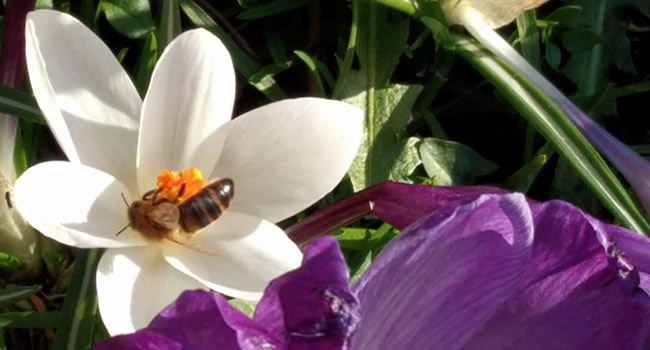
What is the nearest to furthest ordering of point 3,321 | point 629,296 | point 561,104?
point 629,296
point 3,321
point 561,104

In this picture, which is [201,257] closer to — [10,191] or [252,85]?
[10,191]

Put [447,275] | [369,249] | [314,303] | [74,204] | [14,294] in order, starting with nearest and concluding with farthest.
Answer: [314,303]
[447,275]
[74,204]
[14,294]
[369,249]

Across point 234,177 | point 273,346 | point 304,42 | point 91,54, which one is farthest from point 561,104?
point 273,346

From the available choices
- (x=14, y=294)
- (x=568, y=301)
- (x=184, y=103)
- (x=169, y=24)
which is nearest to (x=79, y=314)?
(x=14, y=294)

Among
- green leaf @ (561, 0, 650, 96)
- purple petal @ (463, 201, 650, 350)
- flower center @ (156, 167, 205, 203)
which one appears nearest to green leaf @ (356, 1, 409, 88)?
green leaf @ (561, 0, 650, 96)

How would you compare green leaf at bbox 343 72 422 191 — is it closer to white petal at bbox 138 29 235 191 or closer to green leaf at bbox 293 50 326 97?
green leaf at bbox 293 50 326 97

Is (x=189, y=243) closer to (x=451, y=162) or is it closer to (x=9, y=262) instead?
(x=9, y=262)

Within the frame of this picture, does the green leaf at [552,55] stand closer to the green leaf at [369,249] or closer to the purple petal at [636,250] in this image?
the green leaf at [369,249]
